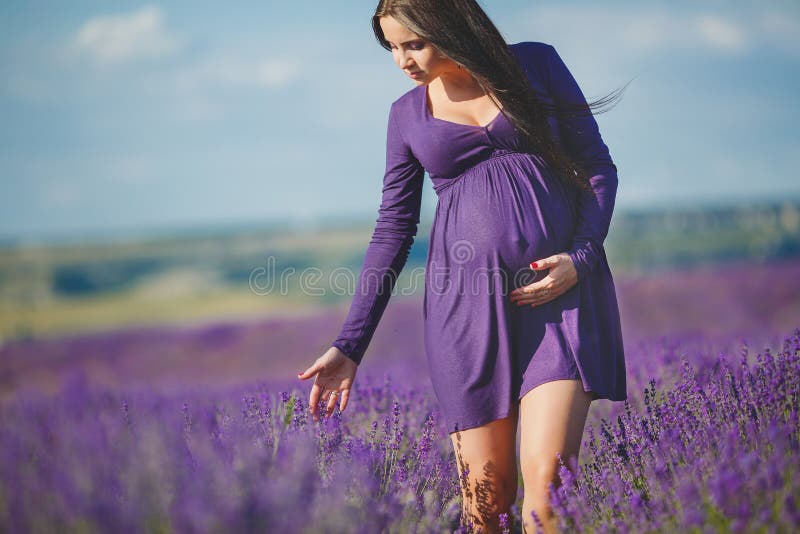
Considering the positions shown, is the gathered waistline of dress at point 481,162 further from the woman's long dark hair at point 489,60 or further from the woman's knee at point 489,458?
the woman's knee at point 489,458

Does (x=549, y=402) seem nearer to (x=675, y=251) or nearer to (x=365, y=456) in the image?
(x=365, y=456)

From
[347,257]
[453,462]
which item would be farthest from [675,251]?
[453,462]

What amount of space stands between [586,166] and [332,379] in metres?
0.94

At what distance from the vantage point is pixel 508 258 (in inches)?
83.2

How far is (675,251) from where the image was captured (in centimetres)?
2031

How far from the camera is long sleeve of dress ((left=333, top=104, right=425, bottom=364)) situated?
Result: 230 cm

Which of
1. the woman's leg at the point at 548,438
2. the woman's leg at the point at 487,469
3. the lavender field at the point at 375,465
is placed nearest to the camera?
the lavender field at the point at 375,465

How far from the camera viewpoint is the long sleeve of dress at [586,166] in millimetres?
2082

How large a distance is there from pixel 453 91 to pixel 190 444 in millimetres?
1207

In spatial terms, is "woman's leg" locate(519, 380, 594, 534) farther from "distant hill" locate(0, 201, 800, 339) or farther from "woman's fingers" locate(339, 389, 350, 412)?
"distant hill" locate(0, 201, 800, 339)

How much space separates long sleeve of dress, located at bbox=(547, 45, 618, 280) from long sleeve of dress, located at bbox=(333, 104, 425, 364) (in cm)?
46

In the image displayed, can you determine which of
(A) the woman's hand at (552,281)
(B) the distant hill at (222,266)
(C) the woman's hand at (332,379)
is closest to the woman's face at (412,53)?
(A) the woman's hand at (552,281)

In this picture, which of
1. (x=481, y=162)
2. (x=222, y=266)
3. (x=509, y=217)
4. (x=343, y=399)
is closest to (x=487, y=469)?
(x=343, y=399)

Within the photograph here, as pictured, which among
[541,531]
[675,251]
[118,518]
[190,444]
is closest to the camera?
[118,518]
